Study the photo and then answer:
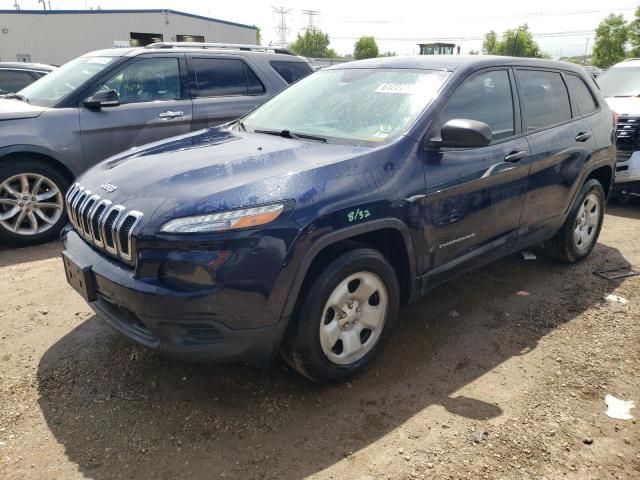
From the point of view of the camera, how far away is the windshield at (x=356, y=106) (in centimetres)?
317

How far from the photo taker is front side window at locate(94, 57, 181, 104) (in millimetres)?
5562

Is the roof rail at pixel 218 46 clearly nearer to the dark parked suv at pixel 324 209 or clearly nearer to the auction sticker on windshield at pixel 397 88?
the dark parked suv at pixel 324 209

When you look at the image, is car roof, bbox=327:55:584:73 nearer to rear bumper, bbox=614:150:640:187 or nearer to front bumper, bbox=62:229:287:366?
front bumper, bbox=62:229:287:366

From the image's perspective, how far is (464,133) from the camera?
2.95 m

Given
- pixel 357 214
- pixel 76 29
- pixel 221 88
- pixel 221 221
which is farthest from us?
pixel 76 29

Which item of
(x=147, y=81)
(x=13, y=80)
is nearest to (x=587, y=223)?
(x=147, y=81)

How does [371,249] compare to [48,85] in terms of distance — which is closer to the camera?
[371,249]

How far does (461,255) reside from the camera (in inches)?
135

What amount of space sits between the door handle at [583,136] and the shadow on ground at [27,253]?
4.68m

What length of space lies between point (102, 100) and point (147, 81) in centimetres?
68

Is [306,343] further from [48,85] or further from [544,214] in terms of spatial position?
[48,85]

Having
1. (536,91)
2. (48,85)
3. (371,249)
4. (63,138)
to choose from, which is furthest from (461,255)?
(48,85)

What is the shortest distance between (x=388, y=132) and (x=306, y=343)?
1323 millimetres

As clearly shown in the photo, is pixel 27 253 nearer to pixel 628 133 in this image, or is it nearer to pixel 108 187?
pixel 108 187
